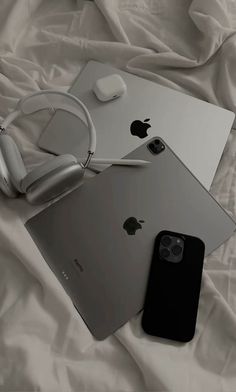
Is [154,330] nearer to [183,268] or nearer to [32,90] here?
[183,268]

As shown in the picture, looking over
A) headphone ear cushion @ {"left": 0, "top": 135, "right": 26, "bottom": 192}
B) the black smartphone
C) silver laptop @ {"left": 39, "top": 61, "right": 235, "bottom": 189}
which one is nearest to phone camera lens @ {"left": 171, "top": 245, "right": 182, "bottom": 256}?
the black smartphone

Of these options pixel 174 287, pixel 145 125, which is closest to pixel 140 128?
pixel 145 125

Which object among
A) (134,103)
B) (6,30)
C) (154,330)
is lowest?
(154,330)

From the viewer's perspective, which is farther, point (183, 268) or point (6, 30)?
point (6, 30)

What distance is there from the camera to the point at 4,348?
1.87ft

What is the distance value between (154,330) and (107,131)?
36cm

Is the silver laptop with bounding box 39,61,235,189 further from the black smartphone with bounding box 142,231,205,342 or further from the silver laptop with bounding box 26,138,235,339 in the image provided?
the black smartphone with bounding box 142,231,205,342

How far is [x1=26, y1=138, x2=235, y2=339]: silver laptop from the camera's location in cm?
63

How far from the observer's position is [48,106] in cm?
78

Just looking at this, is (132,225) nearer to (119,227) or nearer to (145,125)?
(119,227)

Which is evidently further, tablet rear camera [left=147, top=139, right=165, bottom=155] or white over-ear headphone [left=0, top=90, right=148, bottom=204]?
tablet rear camera [left=147, top=139, right=165, bottom=155]

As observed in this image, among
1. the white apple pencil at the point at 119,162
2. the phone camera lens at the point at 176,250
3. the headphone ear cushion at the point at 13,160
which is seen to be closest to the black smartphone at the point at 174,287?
the phone camera lens at the point at 176,250

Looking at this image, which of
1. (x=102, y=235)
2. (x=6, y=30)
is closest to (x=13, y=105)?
(x=6, y=30)

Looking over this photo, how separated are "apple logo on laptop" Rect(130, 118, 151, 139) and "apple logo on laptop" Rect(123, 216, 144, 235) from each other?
17 centimetres
